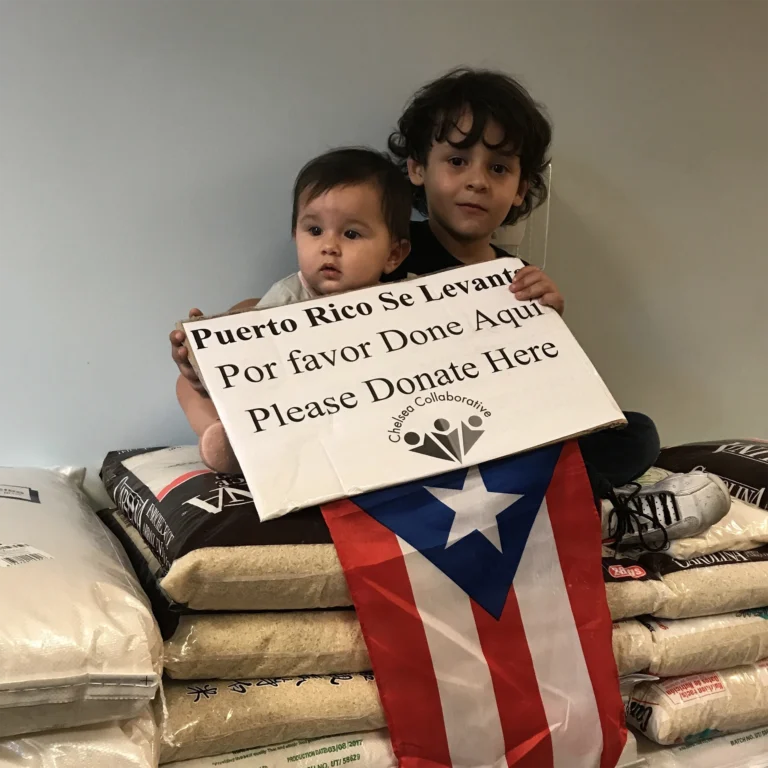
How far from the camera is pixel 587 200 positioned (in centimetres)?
131

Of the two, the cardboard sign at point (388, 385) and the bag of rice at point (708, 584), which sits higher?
the cardboard sign at point (388, 385)

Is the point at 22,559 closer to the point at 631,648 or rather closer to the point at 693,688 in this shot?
the point at 631,648

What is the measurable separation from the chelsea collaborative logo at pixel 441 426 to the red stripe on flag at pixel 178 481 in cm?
26

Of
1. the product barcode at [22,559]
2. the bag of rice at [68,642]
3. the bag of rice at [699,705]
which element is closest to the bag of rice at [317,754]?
the bag of rice at [68,642]

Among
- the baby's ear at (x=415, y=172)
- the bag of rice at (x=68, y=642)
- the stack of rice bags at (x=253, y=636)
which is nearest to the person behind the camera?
the bag of rice at (x=68, y=642)

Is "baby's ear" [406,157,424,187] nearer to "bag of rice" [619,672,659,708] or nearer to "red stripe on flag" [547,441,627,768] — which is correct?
"red stripe on flag" [547,441,627,768]

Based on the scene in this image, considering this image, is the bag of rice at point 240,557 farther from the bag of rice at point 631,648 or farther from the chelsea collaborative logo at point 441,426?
the bag of rice at point 631,648

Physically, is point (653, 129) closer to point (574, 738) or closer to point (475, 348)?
point (475, 348)

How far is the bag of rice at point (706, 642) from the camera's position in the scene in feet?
2.77

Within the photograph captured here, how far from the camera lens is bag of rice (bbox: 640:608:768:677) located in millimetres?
844

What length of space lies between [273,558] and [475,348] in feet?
1.12

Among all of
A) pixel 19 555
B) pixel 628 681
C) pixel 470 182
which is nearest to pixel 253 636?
pixel 19 555

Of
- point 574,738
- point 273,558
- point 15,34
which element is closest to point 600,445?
point 574,738

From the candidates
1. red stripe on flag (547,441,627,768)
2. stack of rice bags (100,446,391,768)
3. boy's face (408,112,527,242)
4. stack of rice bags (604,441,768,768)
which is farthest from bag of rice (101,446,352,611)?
boy's face (408,112,527,242)
